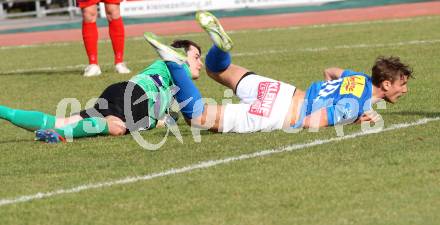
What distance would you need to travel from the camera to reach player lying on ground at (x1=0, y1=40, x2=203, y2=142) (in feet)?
25.9

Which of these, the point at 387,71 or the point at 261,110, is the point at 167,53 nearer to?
the point at 261,110

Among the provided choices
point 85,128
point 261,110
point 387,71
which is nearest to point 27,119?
point 85,128

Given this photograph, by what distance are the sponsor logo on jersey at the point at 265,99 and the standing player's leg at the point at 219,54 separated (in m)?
0.28

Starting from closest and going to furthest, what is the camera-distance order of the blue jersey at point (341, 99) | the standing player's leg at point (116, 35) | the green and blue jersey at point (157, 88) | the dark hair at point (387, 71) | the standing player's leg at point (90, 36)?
the blue jersey at point (341, 99) < the dark hair at point (387, 71) < the green and blue jersey at point (157, 88) < the standing player's leg at point (90, 36) < the standing player's leg at point (116, 35)

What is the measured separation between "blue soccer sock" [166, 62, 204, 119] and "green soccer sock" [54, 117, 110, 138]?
64 cm

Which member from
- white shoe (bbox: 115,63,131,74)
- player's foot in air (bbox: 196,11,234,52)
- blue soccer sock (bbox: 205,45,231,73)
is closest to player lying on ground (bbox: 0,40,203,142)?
blue soccer sock (bbox: 205,45,231,73)

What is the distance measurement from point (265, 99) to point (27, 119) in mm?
1795

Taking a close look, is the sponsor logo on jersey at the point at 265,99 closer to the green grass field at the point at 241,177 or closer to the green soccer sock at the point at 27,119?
the green grass field at the point at 241,177

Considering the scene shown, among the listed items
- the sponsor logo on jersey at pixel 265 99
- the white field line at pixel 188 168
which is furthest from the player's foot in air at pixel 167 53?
the white field line at pixel 188 168

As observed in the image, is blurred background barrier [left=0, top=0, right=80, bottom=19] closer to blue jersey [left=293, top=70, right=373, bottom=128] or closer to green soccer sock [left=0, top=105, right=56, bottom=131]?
green soccer sock [left=0, top=105, right=56, bottom=131]

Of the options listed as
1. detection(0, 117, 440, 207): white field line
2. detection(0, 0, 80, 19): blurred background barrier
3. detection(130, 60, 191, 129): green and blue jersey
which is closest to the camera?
detection(0, 117, 440, 207): white field line

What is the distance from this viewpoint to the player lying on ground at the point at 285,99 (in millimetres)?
7715

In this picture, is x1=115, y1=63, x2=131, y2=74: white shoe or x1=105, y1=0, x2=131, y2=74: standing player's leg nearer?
x1=115, y1=63, x2=131, y2=74: white shoe

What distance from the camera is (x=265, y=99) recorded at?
311 inches
